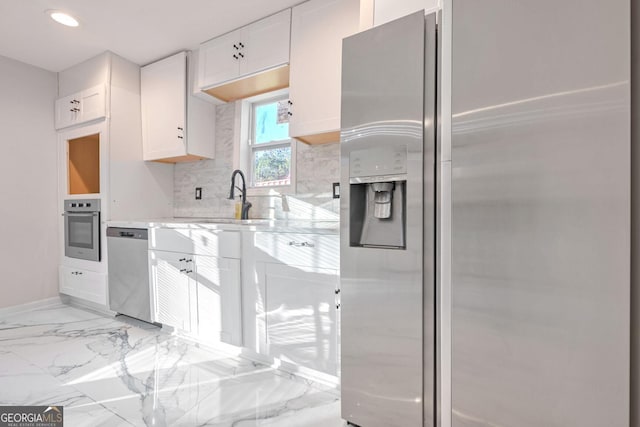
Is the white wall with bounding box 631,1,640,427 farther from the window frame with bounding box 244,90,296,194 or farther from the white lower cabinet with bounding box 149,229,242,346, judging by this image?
the window frame with bounding box 244,90,296,194

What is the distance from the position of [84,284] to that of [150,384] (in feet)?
5.96

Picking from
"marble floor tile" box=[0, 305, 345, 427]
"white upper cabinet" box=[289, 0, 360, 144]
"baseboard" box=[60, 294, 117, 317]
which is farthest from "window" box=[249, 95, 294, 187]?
"baseboard" box=[60, 294, 117, 317]

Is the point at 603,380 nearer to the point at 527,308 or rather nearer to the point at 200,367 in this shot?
the point at 527,308

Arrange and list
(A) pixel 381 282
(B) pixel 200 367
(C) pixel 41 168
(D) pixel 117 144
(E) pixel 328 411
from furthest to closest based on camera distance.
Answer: (C) pixel 41 168 → (D) pixel 117 144 → (B) pixel 200 367 → (E) pixel 328 411 → (A) pixel 381 282

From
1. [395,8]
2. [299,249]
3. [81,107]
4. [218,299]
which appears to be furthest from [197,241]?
[81,107]

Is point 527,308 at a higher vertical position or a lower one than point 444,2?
lower

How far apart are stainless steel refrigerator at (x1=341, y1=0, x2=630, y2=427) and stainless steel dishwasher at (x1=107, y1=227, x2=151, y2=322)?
6.14 feet

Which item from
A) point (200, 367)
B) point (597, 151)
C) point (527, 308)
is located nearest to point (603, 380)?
point (527, 308)

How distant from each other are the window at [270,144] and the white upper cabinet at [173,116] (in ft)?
1.40

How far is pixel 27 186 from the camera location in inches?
120

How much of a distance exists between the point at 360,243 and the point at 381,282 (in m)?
0.19

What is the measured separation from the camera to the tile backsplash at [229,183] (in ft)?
7.97

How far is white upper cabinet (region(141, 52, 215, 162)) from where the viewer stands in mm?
2779

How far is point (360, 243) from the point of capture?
53.5 inches
